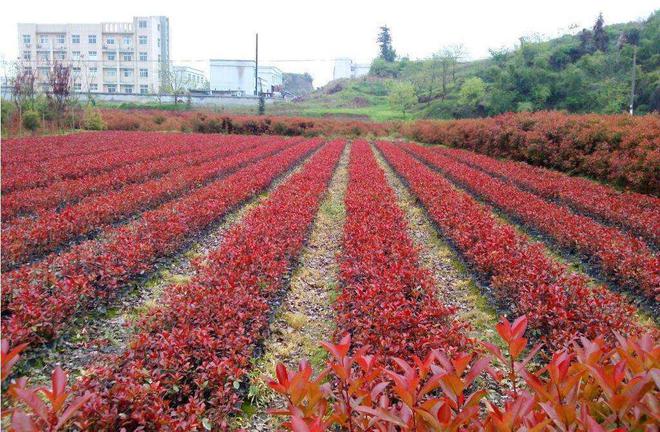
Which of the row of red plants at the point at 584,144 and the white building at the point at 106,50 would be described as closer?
the row of red plants at the point at 584,144

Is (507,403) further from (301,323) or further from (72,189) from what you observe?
(72,189)

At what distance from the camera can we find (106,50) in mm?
63438

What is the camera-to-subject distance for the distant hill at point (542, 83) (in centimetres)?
3884

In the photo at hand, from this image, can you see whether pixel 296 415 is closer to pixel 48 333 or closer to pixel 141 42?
pixel 48 333

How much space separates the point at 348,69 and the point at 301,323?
98.7m

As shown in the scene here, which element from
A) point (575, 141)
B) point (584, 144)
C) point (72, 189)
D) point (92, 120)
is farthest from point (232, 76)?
point (72, 189)

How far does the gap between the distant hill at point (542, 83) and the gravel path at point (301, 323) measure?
34928 millimetres

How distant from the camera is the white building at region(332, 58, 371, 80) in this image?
3861 inches

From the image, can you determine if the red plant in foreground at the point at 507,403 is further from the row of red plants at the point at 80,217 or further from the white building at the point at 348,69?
the white building at the point at 348,69

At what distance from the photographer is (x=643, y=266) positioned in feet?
19.1

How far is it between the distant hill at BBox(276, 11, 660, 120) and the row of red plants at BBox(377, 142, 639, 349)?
1327 inches

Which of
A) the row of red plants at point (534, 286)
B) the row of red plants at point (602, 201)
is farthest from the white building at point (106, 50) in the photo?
the row of red plants at point (534, 286)

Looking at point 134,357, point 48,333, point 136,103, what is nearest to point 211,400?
point 134,357

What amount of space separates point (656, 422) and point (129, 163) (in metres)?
15.3
